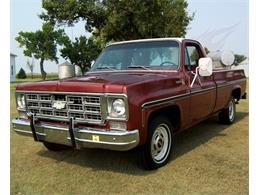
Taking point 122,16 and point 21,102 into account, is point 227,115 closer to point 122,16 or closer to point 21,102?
point 21,102

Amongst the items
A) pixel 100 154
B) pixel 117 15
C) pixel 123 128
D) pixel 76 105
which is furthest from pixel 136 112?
pixel 117 15

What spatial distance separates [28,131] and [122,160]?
148 centimetres

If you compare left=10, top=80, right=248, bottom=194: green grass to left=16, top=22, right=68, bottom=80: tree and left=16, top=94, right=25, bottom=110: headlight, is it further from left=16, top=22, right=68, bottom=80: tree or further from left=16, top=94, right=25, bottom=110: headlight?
left=16, top=22, right=68, bottom=80: tree

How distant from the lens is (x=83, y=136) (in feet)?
13.0

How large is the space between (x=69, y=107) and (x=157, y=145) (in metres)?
1.37

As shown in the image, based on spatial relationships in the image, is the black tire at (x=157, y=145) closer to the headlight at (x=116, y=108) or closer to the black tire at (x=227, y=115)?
the headlight at (x=116, y=108)

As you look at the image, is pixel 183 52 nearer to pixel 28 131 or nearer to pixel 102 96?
pixel 102 96

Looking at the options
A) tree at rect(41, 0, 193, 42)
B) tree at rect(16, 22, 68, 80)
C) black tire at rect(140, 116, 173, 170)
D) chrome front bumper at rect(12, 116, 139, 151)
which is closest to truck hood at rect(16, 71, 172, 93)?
chrome front bumper at rect(12, 116, 139, 151)

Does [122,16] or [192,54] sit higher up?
[122,16]

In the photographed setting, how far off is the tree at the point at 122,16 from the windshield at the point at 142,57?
15.3 metres

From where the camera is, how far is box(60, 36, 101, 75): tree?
23.9 meters

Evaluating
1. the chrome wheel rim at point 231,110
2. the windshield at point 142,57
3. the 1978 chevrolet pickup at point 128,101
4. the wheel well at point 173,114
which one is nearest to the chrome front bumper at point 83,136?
the 1978 chevrolet pickup at point 128,101

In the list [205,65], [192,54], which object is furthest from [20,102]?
[192,54]

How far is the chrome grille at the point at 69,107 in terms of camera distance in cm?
392
